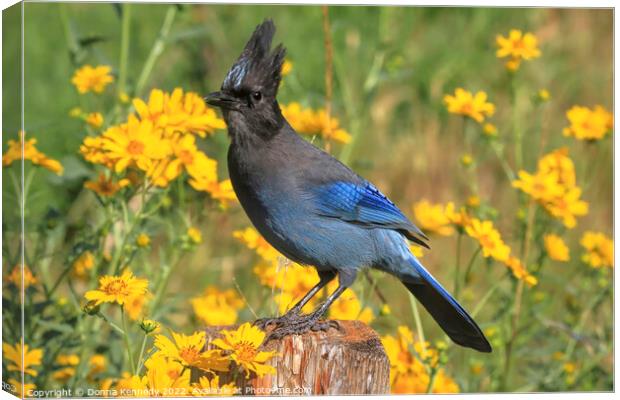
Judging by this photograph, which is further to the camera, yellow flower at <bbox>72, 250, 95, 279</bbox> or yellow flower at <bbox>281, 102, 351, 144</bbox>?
yellow flower at <bbox>281, 102, 351, 144</bbox>

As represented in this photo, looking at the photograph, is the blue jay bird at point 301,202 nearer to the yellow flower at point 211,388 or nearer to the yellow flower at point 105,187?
the yellow flower at point 211,388

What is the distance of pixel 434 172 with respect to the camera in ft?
23.8

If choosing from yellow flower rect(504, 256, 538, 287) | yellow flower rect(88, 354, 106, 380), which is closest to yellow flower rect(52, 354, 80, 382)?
yellow flower rect(88, 354, 106, 380)

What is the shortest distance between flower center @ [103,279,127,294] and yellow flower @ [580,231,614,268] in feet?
7.38

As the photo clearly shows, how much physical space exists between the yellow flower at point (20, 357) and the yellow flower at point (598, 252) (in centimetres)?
229

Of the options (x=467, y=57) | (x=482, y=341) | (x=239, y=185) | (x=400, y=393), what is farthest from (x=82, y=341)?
(x=467, y=57)

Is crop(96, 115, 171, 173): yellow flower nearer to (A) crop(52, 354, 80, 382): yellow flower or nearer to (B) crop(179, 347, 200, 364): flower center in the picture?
(A) crop(52, 354, 80, 382): yellow flower

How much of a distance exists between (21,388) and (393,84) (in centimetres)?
390

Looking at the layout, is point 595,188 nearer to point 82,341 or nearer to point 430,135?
point 430,135

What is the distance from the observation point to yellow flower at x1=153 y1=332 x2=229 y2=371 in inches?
141

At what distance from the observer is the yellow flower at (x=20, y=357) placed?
14.4ft

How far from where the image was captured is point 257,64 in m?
4.21

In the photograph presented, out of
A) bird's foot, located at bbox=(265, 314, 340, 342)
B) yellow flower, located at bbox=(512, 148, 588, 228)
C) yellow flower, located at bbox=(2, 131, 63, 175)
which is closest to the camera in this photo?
bird's foot, located at bbox=(265, 314, 340, 342)

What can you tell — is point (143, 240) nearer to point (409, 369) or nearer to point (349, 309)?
point (349, 309)
